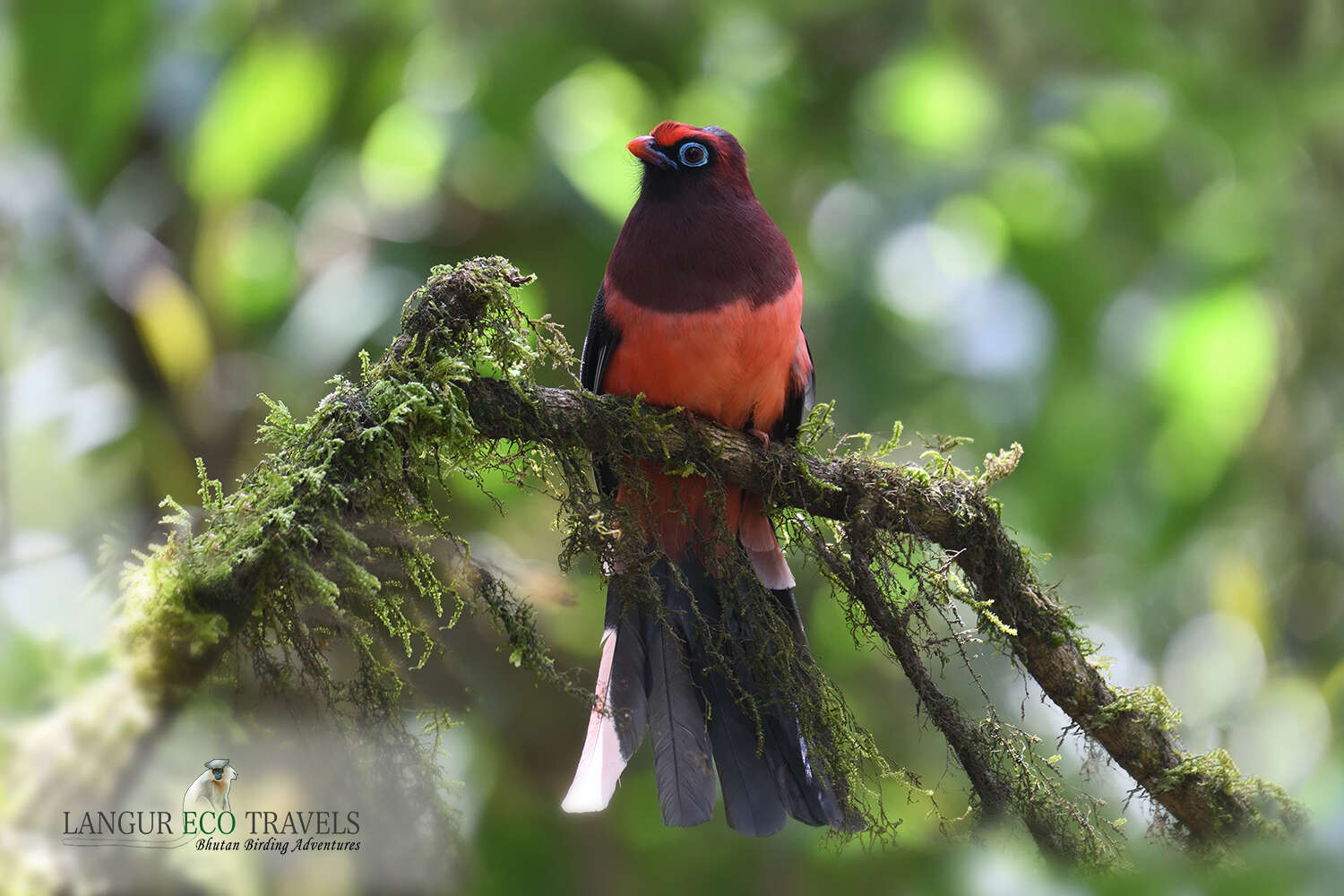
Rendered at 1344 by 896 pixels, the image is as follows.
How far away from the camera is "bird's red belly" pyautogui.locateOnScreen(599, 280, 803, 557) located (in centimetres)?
263

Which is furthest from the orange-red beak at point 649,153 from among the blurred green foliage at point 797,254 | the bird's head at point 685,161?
the blurred green foliage at point 797,254

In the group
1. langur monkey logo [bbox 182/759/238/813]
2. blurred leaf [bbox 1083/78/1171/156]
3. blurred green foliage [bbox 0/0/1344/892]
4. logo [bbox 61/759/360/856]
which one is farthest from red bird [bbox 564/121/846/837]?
blurred leaf [bbox 1083/78/1171/156]

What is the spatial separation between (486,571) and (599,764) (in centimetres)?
56

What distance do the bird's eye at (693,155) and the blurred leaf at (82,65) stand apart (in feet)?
7.81

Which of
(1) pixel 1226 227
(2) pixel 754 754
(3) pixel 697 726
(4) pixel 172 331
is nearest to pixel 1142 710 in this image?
(2) pixel 754 754

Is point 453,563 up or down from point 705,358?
down

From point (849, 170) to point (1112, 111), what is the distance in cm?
142

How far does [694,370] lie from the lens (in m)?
2.63

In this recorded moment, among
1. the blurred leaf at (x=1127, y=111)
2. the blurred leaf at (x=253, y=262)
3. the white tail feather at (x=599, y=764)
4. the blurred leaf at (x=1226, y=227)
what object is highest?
the blurred leaf at (x=1127, y=111)

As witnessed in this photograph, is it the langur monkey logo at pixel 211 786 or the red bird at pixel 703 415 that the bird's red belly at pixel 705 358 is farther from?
the langur monkey logo at pixel 211 786

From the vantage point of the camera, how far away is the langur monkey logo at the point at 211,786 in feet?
6.97

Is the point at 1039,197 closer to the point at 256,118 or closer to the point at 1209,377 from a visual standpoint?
the point at 1209,377

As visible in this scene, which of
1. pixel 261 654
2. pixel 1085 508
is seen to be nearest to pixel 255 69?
pixel 261 654

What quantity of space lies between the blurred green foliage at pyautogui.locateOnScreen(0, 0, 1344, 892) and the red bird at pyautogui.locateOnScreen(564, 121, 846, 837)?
1810 mm
